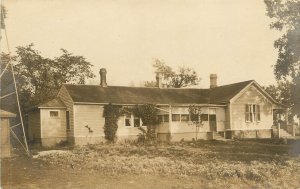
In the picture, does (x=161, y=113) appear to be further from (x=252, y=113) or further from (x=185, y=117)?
(x=252, y=113)

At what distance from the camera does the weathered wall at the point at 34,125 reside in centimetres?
3026

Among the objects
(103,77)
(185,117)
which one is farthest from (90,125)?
(185,117)

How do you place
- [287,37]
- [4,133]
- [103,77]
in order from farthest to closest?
[103,77] < [287,37] < [4,133]

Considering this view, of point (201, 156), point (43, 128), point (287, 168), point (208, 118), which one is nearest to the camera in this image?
point (287, 168)

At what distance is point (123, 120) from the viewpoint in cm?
3091

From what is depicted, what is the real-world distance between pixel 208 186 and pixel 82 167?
20.5 feet

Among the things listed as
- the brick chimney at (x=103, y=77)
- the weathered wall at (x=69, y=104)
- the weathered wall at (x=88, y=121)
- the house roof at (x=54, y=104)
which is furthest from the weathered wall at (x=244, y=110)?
the house roof at (x=54, y=104)

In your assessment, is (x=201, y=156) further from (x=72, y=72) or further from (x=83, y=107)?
(x=72, y=72)

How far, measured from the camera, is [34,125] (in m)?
31.4

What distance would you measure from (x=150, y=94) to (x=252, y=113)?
8934mm

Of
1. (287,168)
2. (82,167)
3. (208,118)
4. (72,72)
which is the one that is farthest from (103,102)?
(72,72)

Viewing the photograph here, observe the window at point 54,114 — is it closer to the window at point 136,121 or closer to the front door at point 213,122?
the window at point 136,121

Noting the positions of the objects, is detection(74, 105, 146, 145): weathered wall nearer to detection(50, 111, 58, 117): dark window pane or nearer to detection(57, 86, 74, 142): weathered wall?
detection(57, 86, 74, 142): weathered wall

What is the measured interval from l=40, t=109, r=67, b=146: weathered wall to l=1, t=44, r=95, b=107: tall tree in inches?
440
